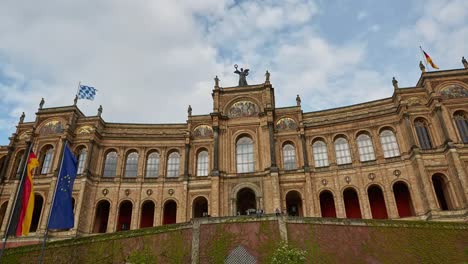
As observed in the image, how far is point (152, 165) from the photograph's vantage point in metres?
41.7

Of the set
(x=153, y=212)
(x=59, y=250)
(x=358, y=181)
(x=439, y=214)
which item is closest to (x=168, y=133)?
(x=153, y=212)

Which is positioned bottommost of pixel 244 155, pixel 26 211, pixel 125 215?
pixel 26 211

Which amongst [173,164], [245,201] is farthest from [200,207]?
[173,164]

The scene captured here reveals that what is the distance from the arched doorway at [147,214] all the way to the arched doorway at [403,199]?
27046 mm

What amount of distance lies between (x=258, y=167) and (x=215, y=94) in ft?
36.0

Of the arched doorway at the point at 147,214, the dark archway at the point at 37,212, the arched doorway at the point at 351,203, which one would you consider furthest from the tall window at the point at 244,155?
the dark archway at the point at 37,212

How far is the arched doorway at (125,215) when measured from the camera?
3931 centimetres

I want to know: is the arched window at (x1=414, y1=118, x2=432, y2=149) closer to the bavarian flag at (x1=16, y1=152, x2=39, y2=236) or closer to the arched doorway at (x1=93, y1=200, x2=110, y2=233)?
the bavarian flag at (x1=16, y1=152, x2=39, y2=236)

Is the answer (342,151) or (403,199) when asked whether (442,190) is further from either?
(342,151)

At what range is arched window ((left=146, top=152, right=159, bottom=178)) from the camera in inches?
1619

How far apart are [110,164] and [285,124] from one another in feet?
70.9

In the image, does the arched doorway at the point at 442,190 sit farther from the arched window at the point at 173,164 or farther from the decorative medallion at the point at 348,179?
the arched window at the point at 173,164

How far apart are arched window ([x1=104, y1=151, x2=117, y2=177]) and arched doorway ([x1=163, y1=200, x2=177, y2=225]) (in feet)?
24.4

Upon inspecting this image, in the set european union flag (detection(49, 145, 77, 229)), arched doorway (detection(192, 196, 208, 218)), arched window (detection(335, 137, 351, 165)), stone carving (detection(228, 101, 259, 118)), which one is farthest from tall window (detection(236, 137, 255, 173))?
european union flag (detection(49, 145, 77, 229))
